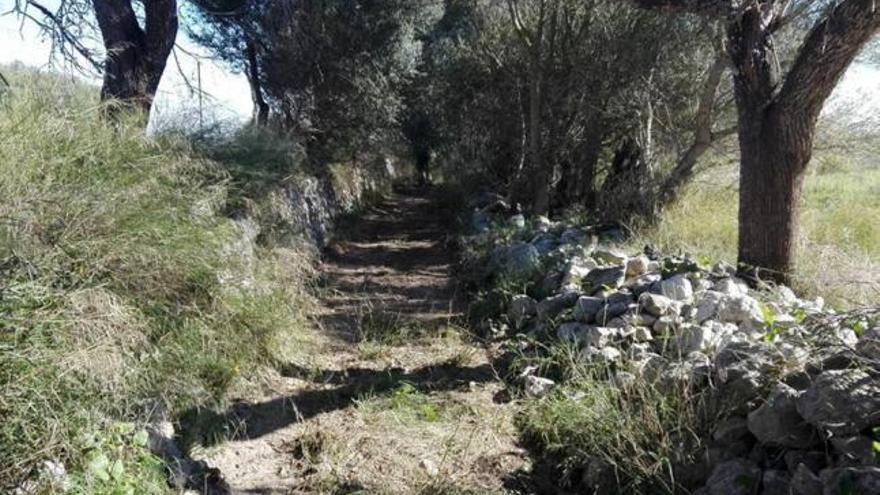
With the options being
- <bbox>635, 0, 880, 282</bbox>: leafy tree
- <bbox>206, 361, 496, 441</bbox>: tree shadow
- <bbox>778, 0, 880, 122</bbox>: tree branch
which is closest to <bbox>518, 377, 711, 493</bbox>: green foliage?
<bbox>206, 361, 496, 441</bbox>: tree shadow

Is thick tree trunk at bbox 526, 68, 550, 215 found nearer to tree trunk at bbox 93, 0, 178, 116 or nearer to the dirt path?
the dirt path

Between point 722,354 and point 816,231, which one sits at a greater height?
point 816,231

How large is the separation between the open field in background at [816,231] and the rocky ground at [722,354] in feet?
1.97

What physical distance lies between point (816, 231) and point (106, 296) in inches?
307

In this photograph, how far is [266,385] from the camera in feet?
15.3

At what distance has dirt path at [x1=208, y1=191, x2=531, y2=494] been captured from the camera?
12.0 ft

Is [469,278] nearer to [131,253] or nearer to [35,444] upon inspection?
[131,253]

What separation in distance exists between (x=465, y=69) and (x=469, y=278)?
5444 mm

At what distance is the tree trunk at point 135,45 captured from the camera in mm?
7203

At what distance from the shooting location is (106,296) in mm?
3170

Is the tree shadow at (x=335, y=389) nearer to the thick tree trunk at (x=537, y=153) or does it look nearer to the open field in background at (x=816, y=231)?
the open field in background at (x=816, y=231)

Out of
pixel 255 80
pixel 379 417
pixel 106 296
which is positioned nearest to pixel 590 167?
pixel 255 80

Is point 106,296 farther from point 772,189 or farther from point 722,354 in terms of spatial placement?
point 772,189

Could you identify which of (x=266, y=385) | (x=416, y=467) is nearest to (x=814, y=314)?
(x=416, y=467)
